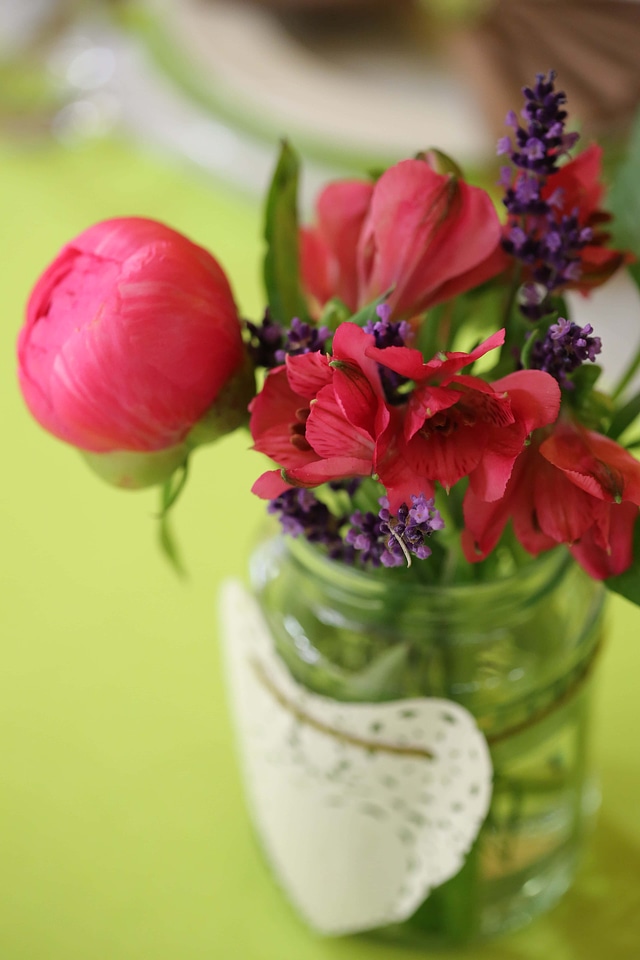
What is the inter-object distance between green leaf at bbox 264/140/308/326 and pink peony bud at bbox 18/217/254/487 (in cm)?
3

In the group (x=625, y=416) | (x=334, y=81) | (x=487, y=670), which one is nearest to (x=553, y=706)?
(x=487, y=670)

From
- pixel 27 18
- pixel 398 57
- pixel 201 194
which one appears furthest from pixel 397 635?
pixel 27 18

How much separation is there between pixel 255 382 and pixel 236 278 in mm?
427

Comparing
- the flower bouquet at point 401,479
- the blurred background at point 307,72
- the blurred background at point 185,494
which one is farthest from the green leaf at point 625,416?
the blurred background at point 307,72

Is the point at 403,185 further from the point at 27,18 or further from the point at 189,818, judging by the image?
the point at 27,18

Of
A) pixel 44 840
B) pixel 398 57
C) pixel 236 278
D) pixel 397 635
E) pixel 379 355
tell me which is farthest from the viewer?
pixel 398 57

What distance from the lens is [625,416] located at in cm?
30

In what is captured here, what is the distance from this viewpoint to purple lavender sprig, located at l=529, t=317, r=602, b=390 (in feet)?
0.82

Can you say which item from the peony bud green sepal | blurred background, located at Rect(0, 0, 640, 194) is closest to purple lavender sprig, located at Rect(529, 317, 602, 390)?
the peony bud green sepal

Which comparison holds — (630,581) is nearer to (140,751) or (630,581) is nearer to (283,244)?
(283,244)

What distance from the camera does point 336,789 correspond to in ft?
1.29

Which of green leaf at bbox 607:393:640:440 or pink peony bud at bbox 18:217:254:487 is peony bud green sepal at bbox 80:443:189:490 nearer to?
pink peony bud at bbox 18:217:254:487

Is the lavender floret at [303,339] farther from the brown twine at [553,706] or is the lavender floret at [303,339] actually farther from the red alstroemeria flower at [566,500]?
the brown twine at [553,706]

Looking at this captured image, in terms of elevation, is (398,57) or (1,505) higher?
(398,57)
